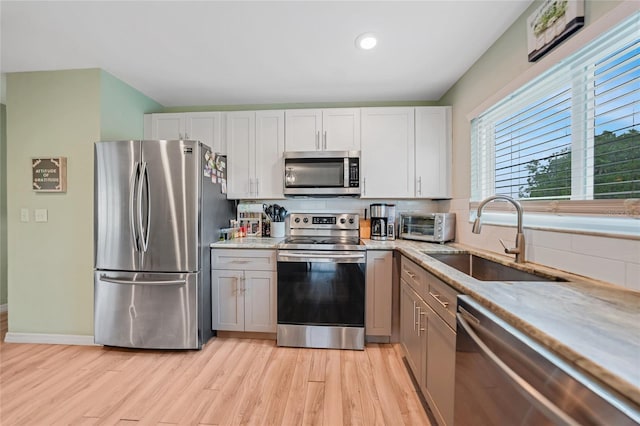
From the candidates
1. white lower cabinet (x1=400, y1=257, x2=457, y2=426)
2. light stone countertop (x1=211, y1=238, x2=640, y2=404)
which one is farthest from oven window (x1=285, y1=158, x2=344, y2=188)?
light stone countertop (x1=211, y1=238, x2=640, y2=404)

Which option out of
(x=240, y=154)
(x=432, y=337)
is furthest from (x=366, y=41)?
(x=432, y=337)

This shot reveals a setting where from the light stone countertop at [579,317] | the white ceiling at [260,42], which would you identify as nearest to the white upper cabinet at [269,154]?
the white ceiling at [260,42]

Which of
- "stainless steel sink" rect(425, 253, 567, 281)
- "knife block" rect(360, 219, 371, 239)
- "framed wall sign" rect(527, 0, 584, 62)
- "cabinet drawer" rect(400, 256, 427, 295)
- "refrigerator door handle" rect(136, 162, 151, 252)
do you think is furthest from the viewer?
"knife block" rect(360, 219, 371, 239)

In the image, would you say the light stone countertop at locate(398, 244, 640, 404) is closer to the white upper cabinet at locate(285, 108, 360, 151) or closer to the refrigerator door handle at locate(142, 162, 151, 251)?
the white upper cabinet at locate(285, 108, 360, 151)

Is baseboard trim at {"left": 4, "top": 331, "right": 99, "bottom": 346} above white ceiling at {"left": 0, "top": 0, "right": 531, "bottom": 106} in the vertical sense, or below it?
below

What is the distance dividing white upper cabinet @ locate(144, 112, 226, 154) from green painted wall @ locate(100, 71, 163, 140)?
118mm

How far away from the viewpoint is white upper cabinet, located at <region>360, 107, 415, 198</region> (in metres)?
2.70

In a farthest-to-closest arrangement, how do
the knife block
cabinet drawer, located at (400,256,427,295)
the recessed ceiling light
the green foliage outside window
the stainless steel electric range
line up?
1. the knife block
2. the stainless steel electric range
3. the recessed ceiling light
4. cabinet drawer, located at (400,256,427,295)
5. the green foliage outside window

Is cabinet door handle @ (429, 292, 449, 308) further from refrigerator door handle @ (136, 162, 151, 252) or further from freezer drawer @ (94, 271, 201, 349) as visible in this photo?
refrigerator door handle @ (136, 162, 151, 252)

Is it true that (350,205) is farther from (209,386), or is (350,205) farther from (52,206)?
(52,206)

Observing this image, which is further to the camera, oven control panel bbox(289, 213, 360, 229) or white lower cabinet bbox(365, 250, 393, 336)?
oven control panel bbox(289, 213, 360, 229)

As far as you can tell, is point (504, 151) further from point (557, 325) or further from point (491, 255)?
point (557, 325)

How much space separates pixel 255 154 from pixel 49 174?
183 cm

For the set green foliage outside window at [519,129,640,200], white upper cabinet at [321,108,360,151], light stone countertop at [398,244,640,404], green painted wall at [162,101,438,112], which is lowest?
light stone countertop at [398,244,640,404]
